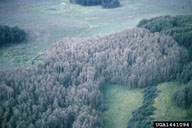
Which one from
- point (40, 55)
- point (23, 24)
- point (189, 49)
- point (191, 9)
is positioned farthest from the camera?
point (191, 9)

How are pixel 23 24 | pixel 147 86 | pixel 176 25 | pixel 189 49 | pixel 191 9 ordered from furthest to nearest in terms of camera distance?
pixel 191 9, pixel 23 24, pixel 176 25, pixel 189 49, pixel 147 86

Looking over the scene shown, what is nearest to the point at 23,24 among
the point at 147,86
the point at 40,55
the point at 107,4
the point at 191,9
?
the point at 40,55

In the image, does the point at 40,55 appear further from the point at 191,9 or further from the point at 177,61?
the point at 191,9

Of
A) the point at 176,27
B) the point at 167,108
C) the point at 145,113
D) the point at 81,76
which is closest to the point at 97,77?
the point at 81,76

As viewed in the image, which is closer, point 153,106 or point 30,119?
point 30,119

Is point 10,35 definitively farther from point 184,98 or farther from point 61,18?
point 184,98

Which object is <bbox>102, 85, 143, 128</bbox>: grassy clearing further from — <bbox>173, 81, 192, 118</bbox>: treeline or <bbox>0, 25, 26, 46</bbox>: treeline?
<bbox>0, 25, 26, 46</bbox>: treeline

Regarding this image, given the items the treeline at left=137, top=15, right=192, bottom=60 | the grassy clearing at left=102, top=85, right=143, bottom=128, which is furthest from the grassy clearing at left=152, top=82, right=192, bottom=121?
the treeline at left=137, top=15, right=192, bottom=60
